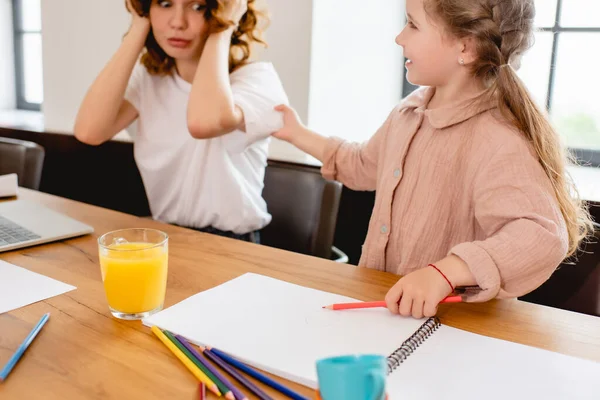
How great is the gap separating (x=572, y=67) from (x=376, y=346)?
1591 millimetres

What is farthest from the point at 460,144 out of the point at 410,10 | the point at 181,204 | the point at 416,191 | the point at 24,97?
the point at 24,97

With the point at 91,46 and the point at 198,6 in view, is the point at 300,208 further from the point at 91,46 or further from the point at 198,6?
the point at 91,46

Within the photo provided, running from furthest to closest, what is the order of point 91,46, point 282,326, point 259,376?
point 91,46, point 282,326, point 259,376

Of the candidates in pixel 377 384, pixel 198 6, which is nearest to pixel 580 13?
pixel 198 6

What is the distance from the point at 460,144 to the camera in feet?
3.35

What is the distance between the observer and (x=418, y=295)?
2.52 feet

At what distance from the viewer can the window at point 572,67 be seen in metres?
1.89

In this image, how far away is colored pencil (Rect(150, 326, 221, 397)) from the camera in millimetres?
588

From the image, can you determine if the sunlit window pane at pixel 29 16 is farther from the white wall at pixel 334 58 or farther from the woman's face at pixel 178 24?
the woman's face at pixel 178 24

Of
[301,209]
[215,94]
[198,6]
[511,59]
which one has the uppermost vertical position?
[198,6]

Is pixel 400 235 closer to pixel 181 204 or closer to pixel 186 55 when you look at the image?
pixel 181 204

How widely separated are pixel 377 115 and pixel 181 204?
2.98ft

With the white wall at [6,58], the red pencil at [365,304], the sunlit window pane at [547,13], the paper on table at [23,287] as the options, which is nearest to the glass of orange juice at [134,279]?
the paper on table at [23,287]

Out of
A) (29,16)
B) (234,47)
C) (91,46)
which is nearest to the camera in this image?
(234,47)
